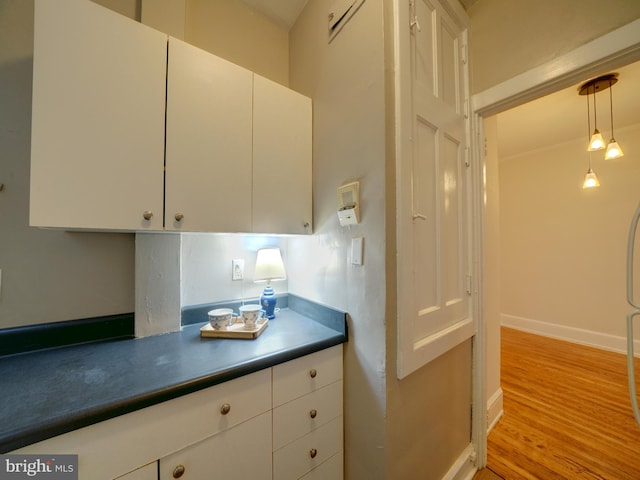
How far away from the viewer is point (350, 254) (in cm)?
109

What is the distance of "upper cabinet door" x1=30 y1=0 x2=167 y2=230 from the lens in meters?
0.75

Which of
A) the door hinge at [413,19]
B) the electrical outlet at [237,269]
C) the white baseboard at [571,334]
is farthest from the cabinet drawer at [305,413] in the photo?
the white baseboard at [571,334]

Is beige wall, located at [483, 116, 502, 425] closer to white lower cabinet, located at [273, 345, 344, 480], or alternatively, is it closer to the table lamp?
white lower cabinet, located at [273, 345, 344, 480]

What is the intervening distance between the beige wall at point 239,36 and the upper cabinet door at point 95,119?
0.51 metres

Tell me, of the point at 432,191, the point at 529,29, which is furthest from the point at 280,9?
the point at 432,191

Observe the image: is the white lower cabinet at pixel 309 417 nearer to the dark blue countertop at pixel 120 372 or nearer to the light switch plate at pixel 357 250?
the dark blue countertop at pixel 120 372

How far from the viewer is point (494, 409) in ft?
5.70

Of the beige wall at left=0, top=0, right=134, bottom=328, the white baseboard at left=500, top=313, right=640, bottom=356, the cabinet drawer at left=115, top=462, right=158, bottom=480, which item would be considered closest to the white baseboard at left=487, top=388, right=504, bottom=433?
the cabinet drawer at left=115, top=462, right=158, bottom=480

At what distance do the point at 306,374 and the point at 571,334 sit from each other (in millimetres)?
3891

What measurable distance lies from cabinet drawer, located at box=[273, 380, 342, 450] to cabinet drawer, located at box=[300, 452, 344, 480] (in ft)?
0.59

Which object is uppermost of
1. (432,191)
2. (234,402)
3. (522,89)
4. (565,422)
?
(522,89)

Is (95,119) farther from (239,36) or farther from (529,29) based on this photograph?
(529,29)

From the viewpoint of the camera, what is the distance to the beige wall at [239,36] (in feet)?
4.27

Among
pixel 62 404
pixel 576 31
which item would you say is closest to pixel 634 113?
pixel 576 31
